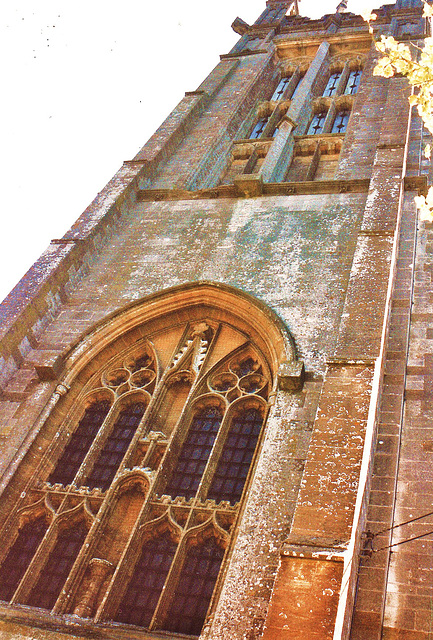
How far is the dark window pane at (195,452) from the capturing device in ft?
26.3

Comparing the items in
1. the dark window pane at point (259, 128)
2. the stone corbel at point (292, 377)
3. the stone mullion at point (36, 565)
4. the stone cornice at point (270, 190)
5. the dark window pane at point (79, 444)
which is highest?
the dark window pane at point (259, 128)

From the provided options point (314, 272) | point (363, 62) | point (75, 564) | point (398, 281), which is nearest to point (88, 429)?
point (75, 564)

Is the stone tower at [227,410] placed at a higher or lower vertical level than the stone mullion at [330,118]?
lower

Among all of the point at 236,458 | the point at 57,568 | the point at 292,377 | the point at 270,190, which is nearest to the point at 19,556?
the point at 57,568

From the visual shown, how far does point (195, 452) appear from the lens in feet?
27.6

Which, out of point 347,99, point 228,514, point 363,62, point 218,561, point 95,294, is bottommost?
point 218,561

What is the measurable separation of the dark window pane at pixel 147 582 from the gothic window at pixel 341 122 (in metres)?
11.9

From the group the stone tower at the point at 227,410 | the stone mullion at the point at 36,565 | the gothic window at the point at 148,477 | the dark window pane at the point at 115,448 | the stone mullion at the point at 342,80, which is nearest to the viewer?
the stone tower at the point at 227,410

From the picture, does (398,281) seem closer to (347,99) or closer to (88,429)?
(88,429)

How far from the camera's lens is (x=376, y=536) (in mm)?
6355

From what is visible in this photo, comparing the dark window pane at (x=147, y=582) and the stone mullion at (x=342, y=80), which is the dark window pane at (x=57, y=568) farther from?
the stone mullion at (x=342, y=80)

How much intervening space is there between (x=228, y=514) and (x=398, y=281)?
4369mm

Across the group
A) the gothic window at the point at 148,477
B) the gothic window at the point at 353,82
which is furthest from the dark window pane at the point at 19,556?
the gothic window at the point at 353,82

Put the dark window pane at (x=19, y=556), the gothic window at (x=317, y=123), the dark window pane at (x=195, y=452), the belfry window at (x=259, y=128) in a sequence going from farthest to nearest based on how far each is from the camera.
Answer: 1. the belfry window at (x=259, y=128)
2. the gothic window at (x=317, y=123)
3. the dark window pane at (x=195, y=452)
4. the dark window pane at (x=19, y=556)
